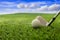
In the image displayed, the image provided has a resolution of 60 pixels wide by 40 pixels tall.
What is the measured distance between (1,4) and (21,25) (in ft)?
1.88

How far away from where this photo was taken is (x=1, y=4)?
351 centimetres

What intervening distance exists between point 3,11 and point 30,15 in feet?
1.70

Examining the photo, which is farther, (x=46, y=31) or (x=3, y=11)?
(x=3, y=11)

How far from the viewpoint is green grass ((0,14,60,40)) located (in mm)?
2756

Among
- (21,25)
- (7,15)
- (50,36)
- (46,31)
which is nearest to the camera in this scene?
(50,36)

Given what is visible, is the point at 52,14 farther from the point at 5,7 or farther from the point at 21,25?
the point at 5,7

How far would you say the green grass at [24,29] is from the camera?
276 cm

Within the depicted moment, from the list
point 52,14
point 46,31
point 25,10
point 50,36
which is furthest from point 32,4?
point 50,36

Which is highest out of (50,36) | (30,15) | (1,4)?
(1,4)

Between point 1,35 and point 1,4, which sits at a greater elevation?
point 1,4

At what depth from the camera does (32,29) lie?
3.10 meters

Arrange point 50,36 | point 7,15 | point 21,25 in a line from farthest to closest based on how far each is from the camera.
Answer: point 7,15
point 21,25
point 50,36

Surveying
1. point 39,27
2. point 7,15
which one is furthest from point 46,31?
point 7,15

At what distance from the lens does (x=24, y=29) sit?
3.11m
